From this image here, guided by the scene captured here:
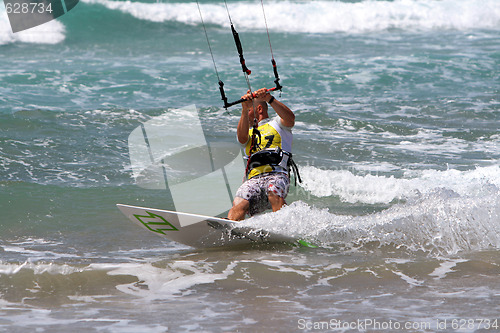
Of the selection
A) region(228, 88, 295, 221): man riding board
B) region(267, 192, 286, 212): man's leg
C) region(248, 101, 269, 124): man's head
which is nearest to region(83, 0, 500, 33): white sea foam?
region(248, 101, 269, 124): man's head

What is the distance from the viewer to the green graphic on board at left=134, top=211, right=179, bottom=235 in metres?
5.77

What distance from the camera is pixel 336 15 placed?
88.1 feet

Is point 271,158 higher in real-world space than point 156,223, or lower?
higher

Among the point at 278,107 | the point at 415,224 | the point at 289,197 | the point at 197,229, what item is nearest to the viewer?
the point at 197,229

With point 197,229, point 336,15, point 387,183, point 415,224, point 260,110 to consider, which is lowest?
point 387,183

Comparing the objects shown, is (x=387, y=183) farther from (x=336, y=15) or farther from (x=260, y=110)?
(x=336, y=15)

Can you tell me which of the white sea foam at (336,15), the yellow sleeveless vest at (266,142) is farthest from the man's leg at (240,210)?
the white sea foam at (336,15)

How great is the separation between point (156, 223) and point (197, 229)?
0.40 m

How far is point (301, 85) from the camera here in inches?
603

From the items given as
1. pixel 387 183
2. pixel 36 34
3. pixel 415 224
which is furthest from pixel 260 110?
pixel 36 34

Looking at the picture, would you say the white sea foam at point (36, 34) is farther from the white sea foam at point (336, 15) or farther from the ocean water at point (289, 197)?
the white sea foam at point (336, 15)

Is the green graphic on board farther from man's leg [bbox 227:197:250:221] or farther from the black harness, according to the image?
the black harness

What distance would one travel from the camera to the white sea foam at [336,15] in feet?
86.0

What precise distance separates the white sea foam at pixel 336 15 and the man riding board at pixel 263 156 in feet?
65.5
